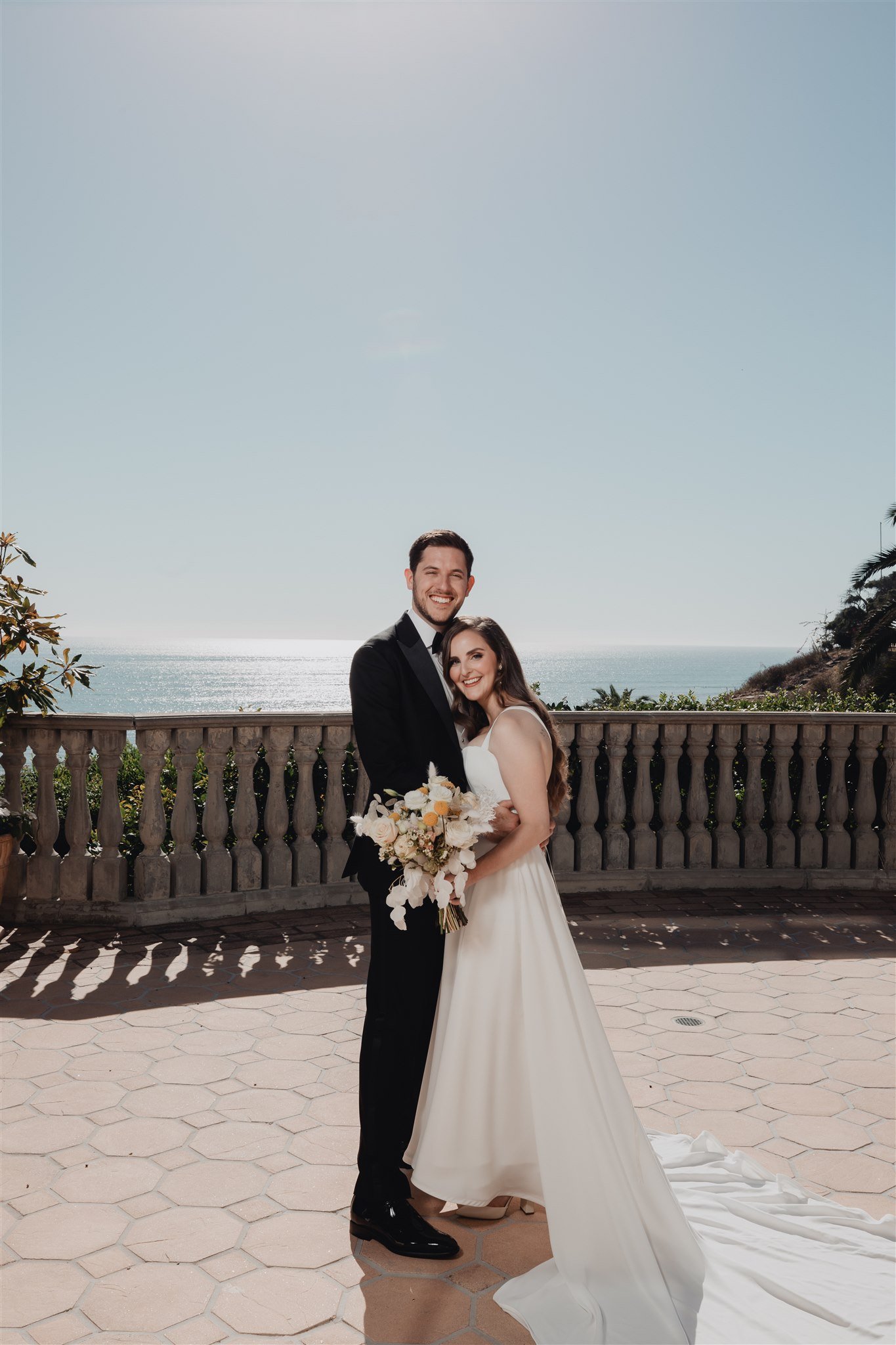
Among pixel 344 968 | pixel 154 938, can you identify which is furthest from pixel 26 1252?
pixel 154 938

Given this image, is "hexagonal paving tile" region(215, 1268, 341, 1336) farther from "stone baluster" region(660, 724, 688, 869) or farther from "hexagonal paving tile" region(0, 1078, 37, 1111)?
"stone baluster" region(660, 724, 688, 869)

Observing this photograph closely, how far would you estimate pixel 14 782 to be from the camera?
6.25 metres

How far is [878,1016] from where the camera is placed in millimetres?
4777

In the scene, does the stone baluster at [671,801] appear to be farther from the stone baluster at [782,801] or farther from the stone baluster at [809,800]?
the stone baluster at [809,800]

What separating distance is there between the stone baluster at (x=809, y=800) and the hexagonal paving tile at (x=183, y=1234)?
18.6 feet

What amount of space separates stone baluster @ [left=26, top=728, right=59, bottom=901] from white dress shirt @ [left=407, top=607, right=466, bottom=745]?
3.93 m

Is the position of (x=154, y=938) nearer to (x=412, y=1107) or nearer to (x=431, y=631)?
(x=412, y=1107)

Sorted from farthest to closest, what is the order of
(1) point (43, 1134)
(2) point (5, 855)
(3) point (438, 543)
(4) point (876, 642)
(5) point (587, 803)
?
(4) point (876, 642) → (5) point (587, 803) → (2) point (5, 855) → (1) point (43, 1134) → (3) point (438, 543)

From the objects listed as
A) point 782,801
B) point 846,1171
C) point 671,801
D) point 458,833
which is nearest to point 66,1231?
point 458,833

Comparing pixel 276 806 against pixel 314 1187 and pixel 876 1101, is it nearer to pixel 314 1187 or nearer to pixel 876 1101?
pixel 314 1187

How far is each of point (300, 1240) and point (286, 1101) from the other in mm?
921

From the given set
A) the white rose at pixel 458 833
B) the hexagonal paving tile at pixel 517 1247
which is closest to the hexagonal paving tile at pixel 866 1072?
the hexagonal paving tile at pixel 517 1247

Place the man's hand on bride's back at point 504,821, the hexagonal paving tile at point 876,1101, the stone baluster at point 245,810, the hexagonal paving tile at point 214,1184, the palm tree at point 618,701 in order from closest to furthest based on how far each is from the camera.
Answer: the man's hand on bride's back at point 504,821
the hexagonal paving tile at point 214,1184
the hexagonal paving tile at point 876,1101
the stone baluster at point 245,810
the palm tree at point 618,701

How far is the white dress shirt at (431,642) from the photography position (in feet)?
10.7
